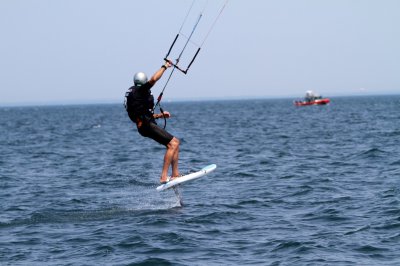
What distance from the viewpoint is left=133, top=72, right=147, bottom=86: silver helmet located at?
49.4 ft

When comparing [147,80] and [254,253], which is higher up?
[147,80]

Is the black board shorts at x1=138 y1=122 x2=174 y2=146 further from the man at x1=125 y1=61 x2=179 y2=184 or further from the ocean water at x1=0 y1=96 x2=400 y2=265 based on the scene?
the ocean water at x1=0 y1=96 x2=400 y2=265

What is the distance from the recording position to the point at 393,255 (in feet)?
40.2

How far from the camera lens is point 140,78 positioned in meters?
15.1

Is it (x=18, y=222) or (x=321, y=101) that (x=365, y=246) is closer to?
(x=18, y=222)

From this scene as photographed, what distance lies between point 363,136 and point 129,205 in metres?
27.0

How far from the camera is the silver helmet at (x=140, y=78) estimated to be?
1507 centimetres

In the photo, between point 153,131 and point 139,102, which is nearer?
point 139,102

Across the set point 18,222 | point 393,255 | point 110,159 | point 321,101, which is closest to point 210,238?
point 393,255

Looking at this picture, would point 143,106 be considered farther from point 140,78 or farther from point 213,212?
point 213,212

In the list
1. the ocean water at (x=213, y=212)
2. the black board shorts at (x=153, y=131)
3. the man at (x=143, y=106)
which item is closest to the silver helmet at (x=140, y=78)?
the man at (x=143, y=106)

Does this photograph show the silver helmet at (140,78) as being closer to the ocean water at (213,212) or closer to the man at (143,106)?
the man at (143,106)

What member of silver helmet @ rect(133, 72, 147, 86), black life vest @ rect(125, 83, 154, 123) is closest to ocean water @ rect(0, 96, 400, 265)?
black life vest @ rect(125, 83, 154, 123)

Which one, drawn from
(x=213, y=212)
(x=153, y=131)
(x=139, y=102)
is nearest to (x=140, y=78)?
(x=139, y=102)
